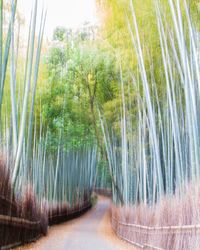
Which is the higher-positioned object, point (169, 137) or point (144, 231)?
point (169, 137)

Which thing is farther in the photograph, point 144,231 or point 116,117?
point 116,117

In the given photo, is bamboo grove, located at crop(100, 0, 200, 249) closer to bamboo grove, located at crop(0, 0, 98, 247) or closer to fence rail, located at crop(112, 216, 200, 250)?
fence rail, located at crop(112, 216, 200, 250)

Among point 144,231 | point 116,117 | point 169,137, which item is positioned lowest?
point 144,231

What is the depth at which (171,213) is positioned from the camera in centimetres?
479

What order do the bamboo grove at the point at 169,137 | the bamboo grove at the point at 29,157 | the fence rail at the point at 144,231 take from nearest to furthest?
1. the fence rail at the point at 144,231
2. the bamboo grove at the point at 169,137
3. the bamboo grove at the point at 29,157

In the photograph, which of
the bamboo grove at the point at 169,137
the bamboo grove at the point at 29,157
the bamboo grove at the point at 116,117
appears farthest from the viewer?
the bamboo grove at the point at 29,157

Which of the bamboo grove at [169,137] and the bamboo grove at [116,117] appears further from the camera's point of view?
the bamboo grove at [116,117]

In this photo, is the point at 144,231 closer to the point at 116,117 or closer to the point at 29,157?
the point at 29,157

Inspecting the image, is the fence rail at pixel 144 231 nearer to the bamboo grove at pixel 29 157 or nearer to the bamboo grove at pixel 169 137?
the bamboo grove at pixel 169 137

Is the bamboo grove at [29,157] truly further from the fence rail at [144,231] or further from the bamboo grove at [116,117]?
the fence rail at [144,231]

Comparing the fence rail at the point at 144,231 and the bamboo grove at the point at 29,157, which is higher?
the bamboo grove at the point at 29,157

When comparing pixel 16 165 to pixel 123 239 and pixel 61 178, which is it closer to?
pixel 123 239

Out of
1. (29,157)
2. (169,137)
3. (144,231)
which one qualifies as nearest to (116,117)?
(169,137)

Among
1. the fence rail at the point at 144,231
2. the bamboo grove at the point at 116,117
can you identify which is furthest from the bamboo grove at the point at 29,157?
the fence rail at the point at 144,231
